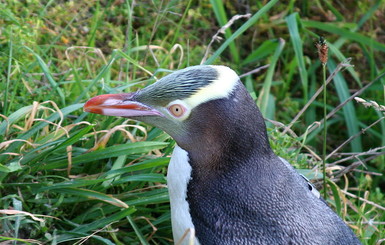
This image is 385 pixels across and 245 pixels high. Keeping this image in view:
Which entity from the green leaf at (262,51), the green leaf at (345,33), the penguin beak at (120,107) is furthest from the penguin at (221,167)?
the green leaf at (345,33)

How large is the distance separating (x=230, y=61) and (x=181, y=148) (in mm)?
2005

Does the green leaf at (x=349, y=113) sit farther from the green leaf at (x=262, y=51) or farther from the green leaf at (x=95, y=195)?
the green leaf at (x=95, y=195)

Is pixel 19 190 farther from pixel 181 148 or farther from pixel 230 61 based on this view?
pixel 230 61

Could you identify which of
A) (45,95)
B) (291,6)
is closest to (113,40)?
(45,95)

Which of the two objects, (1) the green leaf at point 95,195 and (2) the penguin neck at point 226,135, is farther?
(1) the green leaf at point 95,195

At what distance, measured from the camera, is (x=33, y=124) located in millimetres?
2615

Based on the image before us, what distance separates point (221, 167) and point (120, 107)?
0.34 meters

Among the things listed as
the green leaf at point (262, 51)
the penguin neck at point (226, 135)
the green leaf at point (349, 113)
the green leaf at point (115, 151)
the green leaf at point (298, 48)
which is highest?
the penguin neck at point (226, 135)

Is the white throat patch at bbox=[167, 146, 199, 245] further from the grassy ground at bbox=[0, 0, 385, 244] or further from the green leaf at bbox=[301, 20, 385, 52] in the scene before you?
the green leaf at bbox=[301, 20, 385, 52]

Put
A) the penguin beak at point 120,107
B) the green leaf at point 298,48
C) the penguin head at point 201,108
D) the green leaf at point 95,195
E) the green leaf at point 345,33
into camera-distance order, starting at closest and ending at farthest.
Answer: the penguin head at point 201,108, the penguin beak at point 120,107, the green leaf at point 95,195, the green leaf at point 298,48, the green leaf at point 345,33

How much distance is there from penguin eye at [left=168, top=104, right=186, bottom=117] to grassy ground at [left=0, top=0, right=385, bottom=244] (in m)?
0.48

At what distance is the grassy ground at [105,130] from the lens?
2318 millimetres

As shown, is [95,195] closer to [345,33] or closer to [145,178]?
[145,178]

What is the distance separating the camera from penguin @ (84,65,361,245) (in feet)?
5.96
